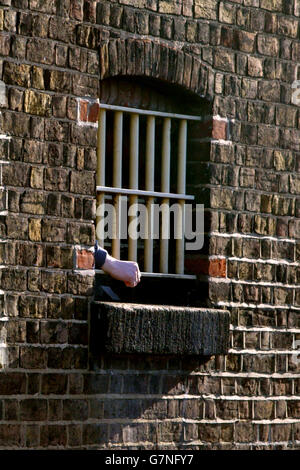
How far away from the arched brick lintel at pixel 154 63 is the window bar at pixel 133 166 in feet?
1.10

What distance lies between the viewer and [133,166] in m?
8.61

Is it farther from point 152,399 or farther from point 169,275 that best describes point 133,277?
point 152,399

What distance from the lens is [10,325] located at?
26.0ft

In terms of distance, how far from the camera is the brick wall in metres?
8.01

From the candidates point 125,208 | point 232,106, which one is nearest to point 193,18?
point 232,106

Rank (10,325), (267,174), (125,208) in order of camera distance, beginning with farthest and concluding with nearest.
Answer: (267,174) → (125,208) → (10,325)

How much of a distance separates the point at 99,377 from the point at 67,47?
2.10 m

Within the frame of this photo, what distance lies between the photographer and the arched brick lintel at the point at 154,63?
8.43 metres

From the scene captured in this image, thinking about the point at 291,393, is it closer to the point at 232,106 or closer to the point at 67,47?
the point at 232,106

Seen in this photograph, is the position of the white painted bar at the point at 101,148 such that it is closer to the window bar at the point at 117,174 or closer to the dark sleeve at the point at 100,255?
the window bar at the point at 117,174

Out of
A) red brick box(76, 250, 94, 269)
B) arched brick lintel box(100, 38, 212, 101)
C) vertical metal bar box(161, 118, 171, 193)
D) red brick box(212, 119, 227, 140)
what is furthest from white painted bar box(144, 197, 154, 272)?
arched brick lintel box(100, 38, 212, 101)

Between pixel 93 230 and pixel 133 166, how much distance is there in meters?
0.57

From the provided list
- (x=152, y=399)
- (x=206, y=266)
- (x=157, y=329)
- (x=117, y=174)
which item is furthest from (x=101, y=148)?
(x=152, y=399)
